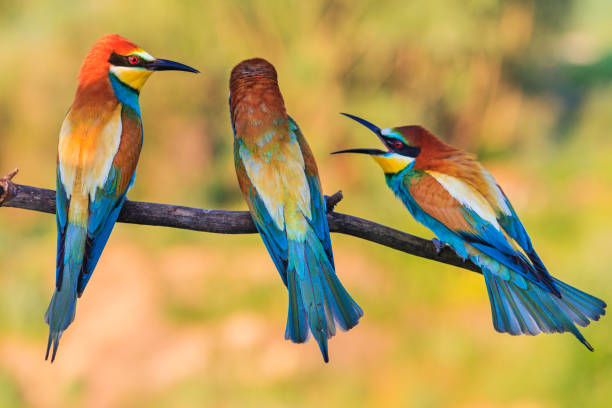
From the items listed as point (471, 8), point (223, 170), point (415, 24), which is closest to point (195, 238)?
point (223, 170)

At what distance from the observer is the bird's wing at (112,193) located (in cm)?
104

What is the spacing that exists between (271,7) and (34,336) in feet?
10.5

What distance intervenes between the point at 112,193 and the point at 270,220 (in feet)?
0.84

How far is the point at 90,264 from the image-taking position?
1031mm

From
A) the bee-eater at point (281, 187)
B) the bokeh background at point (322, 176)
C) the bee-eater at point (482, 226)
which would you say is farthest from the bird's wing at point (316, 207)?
the bokeh background at point (322, 176)

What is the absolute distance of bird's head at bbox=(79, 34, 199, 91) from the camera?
118 centimetres

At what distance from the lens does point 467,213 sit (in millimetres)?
1370

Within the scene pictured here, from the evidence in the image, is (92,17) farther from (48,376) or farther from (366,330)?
(366,330)

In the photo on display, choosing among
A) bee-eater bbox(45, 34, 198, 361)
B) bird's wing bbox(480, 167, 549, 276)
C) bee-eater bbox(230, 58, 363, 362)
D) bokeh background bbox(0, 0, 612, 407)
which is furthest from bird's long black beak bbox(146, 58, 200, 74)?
bokeh background bbox(0, 0, 612, 407)

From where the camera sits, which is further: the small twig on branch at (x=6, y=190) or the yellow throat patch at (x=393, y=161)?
the yellow throat patch at (x=393, y=161)

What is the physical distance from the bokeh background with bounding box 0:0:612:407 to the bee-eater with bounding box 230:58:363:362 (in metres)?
2.83

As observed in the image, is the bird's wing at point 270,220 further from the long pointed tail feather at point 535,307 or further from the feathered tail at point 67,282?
the long pointed tail feather at point 535,307

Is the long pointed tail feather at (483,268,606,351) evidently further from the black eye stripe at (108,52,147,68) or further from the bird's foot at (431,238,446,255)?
the black eye stripe at (108,52,147,68)

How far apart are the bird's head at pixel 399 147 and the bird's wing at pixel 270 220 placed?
0.39m
